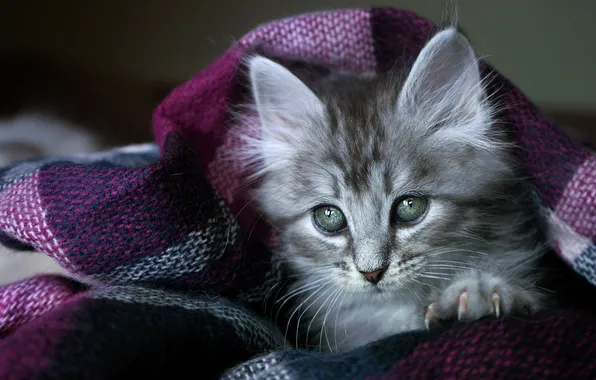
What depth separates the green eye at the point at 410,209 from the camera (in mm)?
1095

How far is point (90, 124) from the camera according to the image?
228 centimetres

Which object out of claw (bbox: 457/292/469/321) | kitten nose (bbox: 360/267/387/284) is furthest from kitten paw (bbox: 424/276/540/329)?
kitten nose (bbox: 360/267/387/284)

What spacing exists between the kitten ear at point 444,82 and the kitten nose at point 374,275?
0.37 m

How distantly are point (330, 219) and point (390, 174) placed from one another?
0.54 feet

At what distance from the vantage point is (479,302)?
92cm

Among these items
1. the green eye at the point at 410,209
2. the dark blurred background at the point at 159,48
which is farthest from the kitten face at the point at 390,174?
the dark blurred background at the point at 159,48

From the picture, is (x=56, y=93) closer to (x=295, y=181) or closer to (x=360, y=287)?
(x=295, y=181)

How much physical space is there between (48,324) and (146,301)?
0.15 meters

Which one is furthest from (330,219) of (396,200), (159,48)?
(159,48)

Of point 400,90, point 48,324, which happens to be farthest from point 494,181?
point 48,324

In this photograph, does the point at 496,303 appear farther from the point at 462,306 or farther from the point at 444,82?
the point at 444,82

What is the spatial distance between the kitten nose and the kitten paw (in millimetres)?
110

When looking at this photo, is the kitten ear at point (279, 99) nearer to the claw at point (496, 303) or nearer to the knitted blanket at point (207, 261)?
the knitted blanket at point (207, 261)

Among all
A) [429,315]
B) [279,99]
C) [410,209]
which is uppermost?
[279,99]
